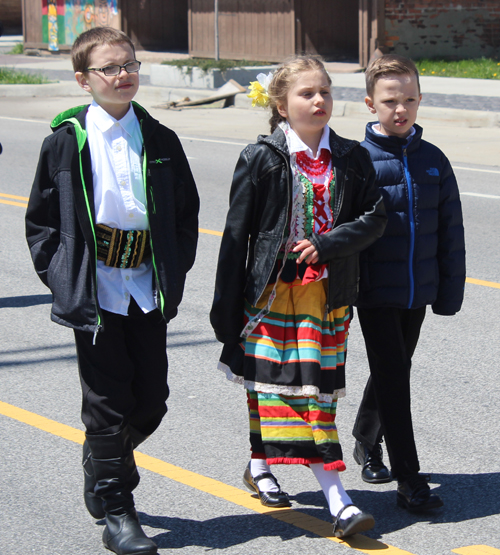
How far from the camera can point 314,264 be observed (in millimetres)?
3424

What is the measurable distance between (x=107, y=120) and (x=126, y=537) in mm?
1461

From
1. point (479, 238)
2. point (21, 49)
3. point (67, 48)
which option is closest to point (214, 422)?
point (479, 238)

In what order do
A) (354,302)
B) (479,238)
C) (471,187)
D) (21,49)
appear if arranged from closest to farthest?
(354,302)
(479,238)
(471,187)
(21,49)

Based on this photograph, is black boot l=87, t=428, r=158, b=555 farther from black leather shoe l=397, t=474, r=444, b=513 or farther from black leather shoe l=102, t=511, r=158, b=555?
black leather shoe l=397, t=474, r=444, b=513

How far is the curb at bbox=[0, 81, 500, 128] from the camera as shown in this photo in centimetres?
1588

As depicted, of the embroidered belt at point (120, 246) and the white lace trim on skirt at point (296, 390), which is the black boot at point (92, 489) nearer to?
the white lace trim on skirt at point (296, 390)

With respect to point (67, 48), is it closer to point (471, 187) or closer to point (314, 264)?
point (471, 187)

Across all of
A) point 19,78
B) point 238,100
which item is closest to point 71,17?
point 19,78

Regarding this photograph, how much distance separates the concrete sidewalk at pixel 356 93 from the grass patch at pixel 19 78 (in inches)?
Result: 21.2

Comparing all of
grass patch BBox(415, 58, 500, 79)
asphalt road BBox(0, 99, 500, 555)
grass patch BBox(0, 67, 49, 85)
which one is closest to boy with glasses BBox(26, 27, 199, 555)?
asphalt road BBox(0, 99, 500, 555)

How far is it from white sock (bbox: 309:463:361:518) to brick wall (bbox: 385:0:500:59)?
832 inches

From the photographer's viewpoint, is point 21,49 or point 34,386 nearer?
point 34,386

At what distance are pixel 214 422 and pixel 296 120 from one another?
1.72 meters

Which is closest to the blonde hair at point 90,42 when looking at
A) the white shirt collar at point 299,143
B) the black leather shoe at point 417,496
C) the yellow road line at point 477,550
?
the white shirt collar at point 299,143
